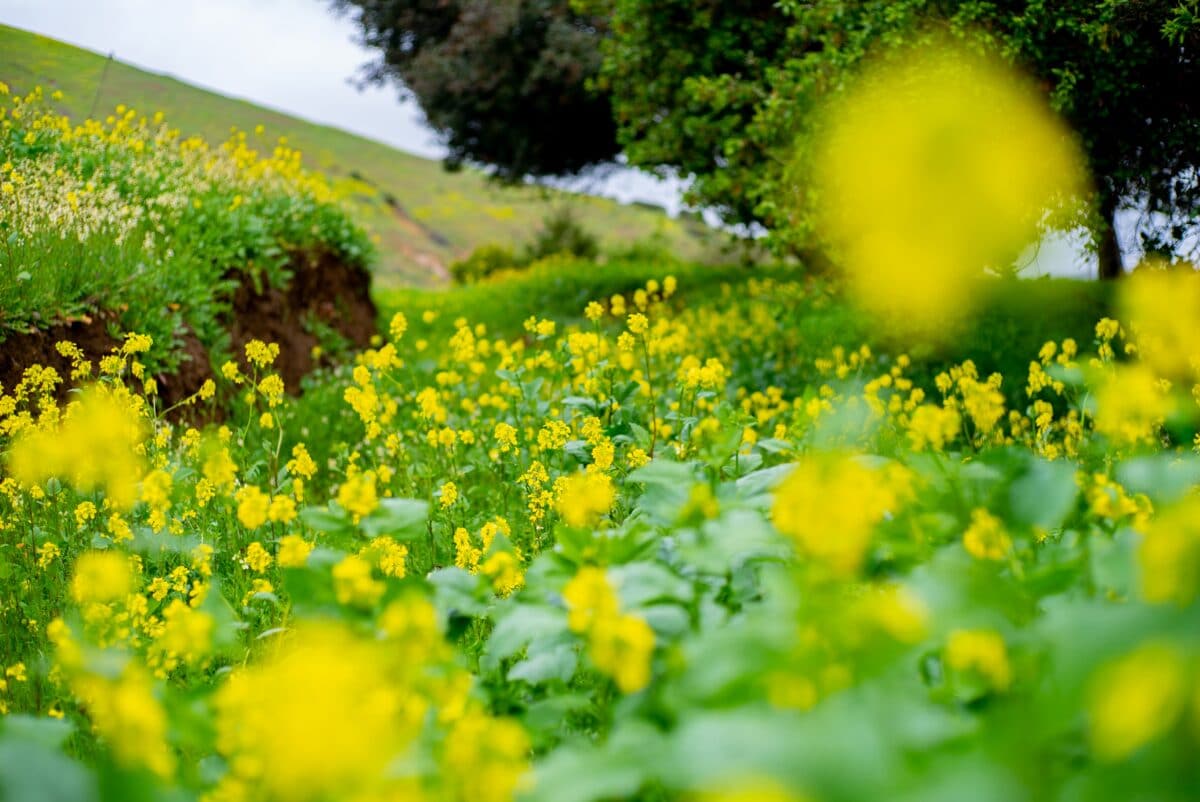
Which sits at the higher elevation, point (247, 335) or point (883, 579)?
point (247, 335)

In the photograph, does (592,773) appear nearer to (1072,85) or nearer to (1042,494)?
(1042,494)

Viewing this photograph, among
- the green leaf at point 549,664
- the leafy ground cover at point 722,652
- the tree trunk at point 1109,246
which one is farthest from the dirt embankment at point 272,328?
the tree trunk at point 1109,246

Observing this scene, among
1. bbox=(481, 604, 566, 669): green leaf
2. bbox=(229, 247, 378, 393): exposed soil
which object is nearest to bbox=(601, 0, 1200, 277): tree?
bbox=(229, 247, 378, 393): exposed soil

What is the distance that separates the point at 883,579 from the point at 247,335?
6768mm

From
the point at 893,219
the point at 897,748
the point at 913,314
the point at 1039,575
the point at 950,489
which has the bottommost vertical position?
the point at 897,748

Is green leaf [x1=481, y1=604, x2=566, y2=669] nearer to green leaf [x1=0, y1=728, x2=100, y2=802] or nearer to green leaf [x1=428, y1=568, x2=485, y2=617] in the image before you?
green leaf [x1=428, y1=568, x2=485, y2=617]

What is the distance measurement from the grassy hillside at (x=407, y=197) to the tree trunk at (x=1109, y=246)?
8.33m

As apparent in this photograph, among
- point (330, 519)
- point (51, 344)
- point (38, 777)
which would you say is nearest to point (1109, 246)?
point (51, 344)

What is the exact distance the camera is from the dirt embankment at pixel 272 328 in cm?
509

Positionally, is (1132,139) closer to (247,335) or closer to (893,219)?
(893,219)

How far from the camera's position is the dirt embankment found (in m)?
5.09

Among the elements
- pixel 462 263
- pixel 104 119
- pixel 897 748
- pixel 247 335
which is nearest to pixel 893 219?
pixel 897 748

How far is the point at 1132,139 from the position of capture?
22.7ft

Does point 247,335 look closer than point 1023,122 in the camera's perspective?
No
